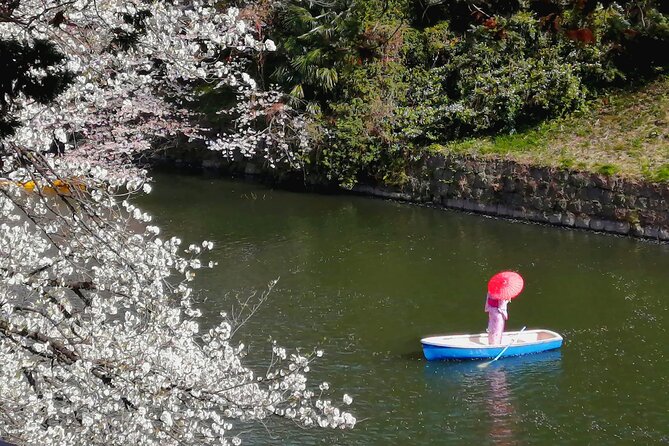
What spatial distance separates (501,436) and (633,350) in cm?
306

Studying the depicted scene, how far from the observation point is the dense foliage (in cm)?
1939

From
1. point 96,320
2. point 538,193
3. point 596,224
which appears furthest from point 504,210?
point 96,320

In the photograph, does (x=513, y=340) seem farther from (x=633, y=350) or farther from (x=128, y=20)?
(x=128, y=20)

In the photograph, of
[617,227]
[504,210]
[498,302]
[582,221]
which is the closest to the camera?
[498,302]

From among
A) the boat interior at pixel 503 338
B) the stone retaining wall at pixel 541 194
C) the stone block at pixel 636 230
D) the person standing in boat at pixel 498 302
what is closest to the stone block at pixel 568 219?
the stone retaining wall at pixel 541 194

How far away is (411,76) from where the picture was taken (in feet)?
67.4

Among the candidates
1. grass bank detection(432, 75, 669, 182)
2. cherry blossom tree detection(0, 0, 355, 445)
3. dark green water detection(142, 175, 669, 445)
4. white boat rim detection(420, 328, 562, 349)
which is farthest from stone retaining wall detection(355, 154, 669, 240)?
cherry blossom tree detection(0, 0, 355, 445)

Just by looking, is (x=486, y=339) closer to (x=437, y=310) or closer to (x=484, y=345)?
(x=484, y=345)

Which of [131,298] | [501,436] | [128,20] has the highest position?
[128,20]

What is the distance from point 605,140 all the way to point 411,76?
4.83 metres

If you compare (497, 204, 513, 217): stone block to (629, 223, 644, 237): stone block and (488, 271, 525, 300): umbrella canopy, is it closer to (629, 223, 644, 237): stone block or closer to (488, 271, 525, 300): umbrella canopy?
(629, 223, 644, 237): stone block

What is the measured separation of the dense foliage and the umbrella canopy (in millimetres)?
8734

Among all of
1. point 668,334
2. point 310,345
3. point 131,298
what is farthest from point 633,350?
point 131,298

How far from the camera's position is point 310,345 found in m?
11.3
